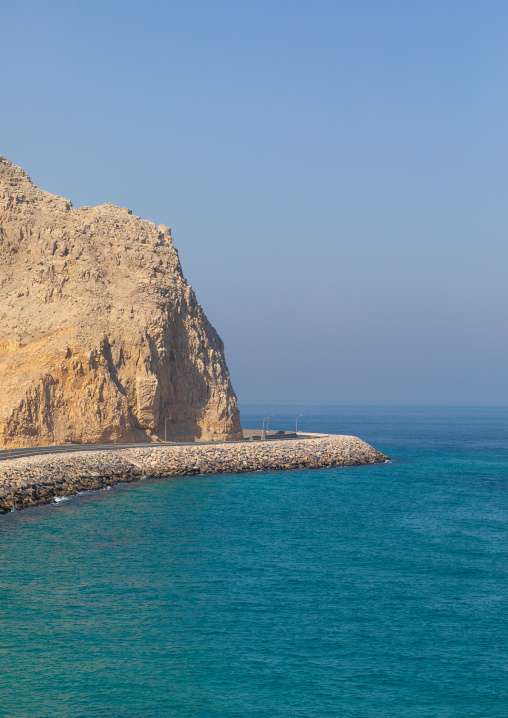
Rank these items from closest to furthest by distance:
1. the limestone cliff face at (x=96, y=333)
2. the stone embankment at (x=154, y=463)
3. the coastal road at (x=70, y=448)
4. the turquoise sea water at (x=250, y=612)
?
the turquoise sea water at (x=250, y=612)
the stone embankment at (x=154, y=463)
the coastal road at (x=70, y=448)
the limestone cliff face at (x=96, y=333)

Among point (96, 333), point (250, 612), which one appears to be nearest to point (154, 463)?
point (96, 333)

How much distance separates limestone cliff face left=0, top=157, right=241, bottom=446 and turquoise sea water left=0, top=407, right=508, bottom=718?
20143 mm

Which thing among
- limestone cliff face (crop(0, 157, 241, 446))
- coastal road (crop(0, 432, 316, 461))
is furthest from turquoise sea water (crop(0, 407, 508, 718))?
limestone cliff face (crop(0, 157, 241, 446))

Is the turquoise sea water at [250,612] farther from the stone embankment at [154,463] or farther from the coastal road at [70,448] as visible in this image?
the coastal road at [70,448]

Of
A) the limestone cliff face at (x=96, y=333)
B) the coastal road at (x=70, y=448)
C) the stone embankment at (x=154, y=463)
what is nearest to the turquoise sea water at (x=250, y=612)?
the stone embankment at (x=154, y=463)

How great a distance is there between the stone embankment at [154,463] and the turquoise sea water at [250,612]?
3.39 metres

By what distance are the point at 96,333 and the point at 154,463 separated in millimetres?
14900

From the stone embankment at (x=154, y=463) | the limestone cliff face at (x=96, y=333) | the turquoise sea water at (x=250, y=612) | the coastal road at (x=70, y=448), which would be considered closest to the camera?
the turquoise sea water at (x=250, y=612)

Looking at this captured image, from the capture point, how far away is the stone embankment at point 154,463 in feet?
153

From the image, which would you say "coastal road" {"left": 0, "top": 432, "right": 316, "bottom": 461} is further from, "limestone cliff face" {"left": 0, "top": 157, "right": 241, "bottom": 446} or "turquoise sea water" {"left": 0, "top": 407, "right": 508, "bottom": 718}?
"turquoise sea water" {"left": 0, "top": 407, "right": 508, "bottom": 718}

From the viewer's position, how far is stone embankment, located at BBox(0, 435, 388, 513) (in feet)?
153

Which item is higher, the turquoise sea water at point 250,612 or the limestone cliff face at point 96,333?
the limestone cliff face at point 96,333

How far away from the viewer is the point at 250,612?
949 inches

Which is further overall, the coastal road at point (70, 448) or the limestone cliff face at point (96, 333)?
the limestone cliff face at point (96, 333)
